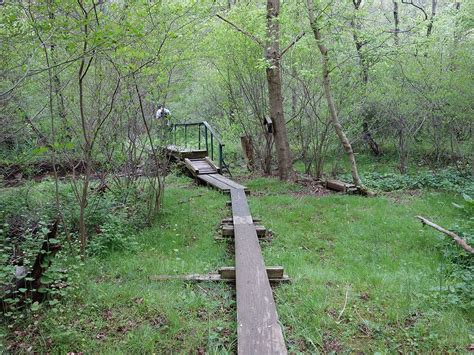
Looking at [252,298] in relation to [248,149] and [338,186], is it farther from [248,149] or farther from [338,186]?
[248,149]

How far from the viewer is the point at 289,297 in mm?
3723

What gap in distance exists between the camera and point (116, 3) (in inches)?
181

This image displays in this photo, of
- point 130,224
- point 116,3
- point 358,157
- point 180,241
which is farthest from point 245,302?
point 358,157

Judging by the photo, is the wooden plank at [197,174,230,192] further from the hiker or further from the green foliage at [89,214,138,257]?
the green foliage at [89,214,138,257]

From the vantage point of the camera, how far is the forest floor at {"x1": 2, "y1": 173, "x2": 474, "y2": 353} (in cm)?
294

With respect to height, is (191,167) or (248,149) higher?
(248,149)

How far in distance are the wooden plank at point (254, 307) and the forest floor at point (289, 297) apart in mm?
185

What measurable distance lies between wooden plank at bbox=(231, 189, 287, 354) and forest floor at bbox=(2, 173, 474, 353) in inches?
7.3

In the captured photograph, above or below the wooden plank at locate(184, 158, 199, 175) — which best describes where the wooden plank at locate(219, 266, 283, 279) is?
below

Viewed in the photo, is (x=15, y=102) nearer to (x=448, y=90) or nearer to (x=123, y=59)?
(x=123, y=59)

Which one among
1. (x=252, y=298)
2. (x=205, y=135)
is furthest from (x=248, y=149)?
(x=252, y=298)

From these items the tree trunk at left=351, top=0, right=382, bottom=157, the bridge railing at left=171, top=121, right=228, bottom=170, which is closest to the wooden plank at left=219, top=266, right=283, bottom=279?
the bridge railing at left=171, top=121, right=228, bottom=170

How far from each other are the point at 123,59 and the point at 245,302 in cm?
375

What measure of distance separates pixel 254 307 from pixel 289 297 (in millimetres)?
667
